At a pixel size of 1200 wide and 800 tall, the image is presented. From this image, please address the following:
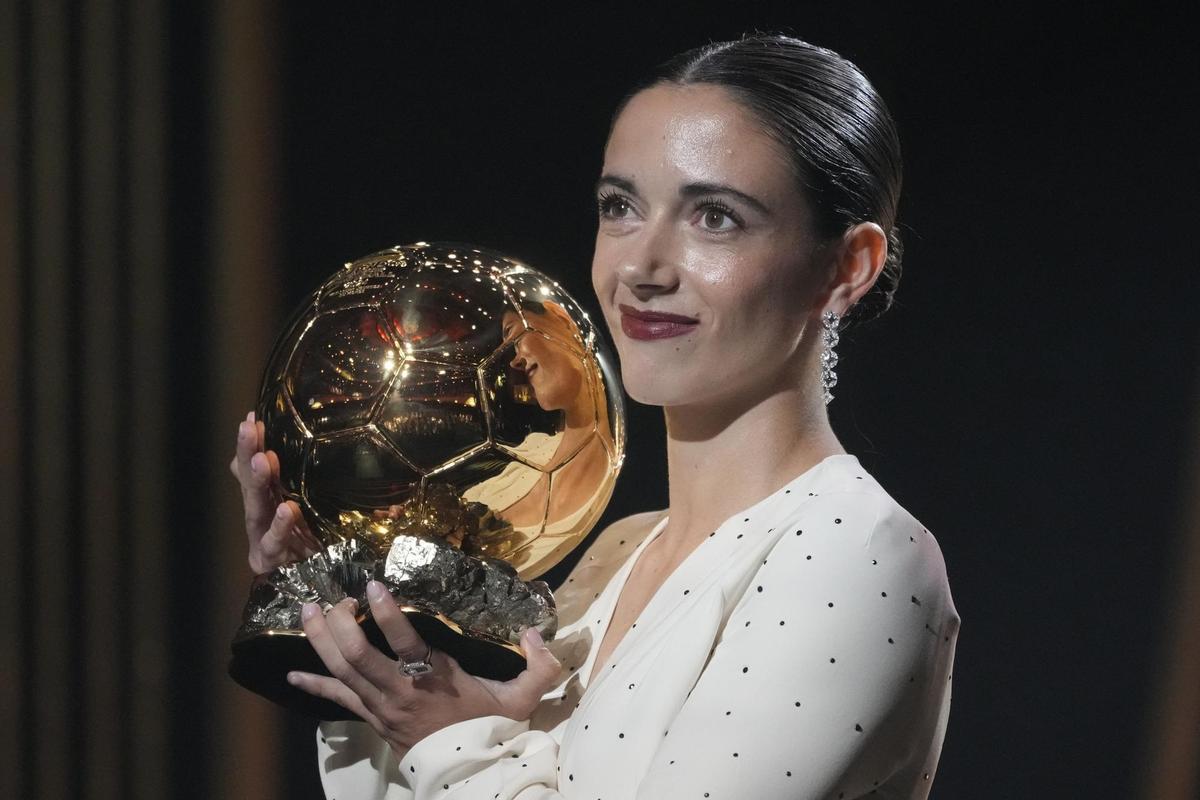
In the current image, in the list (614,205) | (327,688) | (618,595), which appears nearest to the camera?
(327,688)

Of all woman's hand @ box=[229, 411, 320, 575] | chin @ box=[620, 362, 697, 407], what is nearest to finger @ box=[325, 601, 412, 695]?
woman's hand @ box=[229, 411, 320, 575]

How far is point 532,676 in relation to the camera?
3.74ft

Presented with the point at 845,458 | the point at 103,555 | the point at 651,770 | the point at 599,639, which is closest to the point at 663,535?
the point at 599,639

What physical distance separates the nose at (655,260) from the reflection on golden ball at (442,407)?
7 centimetres

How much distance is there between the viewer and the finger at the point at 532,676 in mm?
1120

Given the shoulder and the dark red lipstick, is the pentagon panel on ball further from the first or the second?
the shoulder

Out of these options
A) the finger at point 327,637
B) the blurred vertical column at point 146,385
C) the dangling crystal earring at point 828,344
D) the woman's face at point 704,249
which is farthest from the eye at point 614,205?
the blurred vertical column at point 146,385

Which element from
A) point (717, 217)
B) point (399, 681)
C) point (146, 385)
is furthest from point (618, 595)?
point (146, 385)

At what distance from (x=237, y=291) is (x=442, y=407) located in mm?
1258

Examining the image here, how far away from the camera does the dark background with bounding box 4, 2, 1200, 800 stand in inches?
88.6

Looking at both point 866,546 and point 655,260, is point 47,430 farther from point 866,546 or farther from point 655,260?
point 866,546

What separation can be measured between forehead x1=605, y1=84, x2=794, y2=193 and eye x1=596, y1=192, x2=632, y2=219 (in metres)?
0.03

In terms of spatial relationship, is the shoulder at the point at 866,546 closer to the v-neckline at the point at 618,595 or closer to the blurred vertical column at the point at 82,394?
the v-neckline at the point at 618,595

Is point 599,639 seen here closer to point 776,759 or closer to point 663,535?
point 663,535
